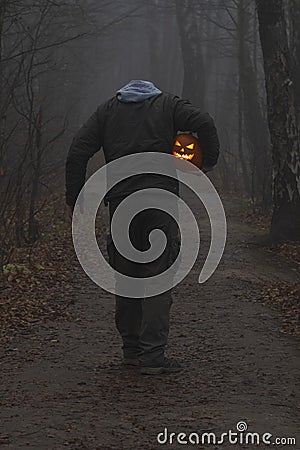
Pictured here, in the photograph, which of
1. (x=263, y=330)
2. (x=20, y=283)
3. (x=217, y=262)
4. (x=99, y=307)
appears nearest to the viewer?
(x=263, y=330)

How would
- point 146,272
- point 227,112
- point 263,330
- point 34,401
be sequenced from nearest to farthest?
1. point 34,401
2. point 146,272
3. point 263,330
4. point 227,112

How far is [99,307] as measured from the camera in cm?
1086

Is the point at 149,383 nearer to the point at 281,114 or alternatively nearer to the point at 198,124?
the point at 198,124

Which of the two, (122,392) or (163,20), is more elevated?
(163,20)

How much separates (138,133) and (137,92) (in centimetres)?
33

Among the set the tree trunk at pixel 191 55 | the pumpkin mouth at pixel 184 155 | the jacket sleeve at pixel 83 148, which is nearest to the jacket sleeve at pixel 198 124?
the pumpkin mouth at pixel 184 155

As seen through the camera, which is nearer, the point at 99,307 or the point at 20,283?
the point at 99,307

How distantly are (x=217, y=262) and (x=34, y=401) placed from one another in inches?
333

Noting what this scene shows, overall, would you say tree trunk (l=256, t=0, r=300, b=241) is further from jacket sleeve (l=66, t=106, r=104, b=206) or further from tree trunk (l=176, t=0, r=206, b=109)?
tree trunk (l=176, t=0, r=206, b=109)

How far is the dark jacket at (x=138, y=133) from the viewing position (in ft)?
24.2

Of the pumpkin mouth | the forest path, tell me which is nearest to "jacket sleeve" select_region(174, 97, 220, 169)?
the pumpkin mouth

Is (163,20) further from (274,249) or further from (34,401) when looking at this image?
(34,401)

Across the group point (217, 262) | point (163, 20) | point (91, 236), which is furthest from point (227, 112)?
point (217, 262)

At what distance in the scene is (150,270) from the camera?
7.41 meters
